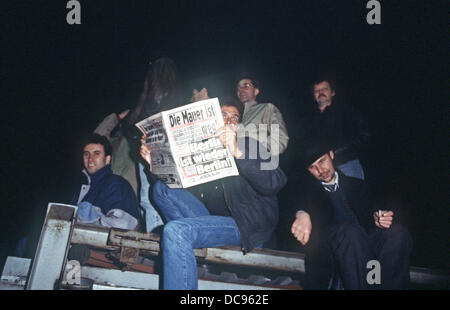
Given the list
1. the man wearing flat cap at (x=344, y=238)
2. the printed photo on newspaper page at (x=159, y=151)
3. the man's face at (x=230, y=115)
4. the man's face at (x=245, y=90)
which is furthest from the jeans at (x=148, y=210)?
the man's face at (x=245, y=90)

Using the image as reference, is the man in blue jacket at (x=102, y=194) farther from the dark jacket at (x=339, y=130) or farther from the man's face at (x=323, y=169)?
the dark jacket at (x=339, y=130)

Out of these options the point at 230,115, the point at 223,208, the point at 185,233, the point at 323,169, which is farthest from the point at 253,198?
the point at 323,169

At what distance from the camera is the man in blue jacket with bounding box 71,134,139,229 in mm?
2191

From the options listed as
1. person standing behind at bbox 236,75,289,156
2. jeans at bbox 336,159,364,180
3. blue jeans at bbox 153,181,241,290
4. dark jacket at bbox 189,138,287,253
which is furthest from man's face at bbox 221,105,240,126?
jeans at bbox 336,159,364,180

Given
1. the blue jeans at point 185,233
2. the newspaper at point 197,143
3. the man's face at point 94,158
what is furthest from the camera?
the man's face at point 94,158

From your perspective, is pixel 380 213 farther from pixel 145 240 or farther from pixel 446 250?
pixel 446 250

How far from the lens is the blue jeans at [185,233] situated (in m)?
1.49

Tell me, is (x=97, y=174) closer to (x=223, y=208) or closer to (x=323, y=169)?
(x=223, y=208)

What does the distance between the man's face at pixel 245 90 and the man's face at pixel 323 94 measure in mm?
704

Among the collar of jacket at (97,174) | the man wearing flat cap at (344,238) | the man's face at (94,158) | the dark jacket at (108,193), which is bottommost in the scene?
the man wearing flat cap at (344,238)

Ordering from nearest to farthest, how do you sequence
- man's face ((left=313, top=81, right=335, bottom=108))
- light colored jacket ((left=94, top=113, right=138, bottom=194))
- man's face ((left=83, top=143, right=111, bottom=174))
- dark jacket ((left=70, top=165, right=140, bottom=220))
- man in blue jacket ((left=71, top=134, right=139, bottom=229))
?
man in blue jacket ((left=71, top=134, right=139, bottom=229)) → dark jacket ((left=70, top=165, right=140, bottom=220)) → man's face ((left=83, top=143, right=111, bottom=174)) → light colored jacket ((left=94, top=113, right=138, bottom=194)) → man's face ((left=313, top=81, right=335, bottom=108))

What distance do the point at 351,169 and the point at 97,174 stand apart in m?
2.42

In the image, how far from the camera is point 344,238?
1833 mm

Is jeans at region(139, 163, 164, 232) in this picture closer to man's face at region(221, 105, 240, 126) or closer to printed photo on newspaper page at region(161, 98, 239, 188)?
printed photo on newspaper page at region(161, 98, 239, 188)
